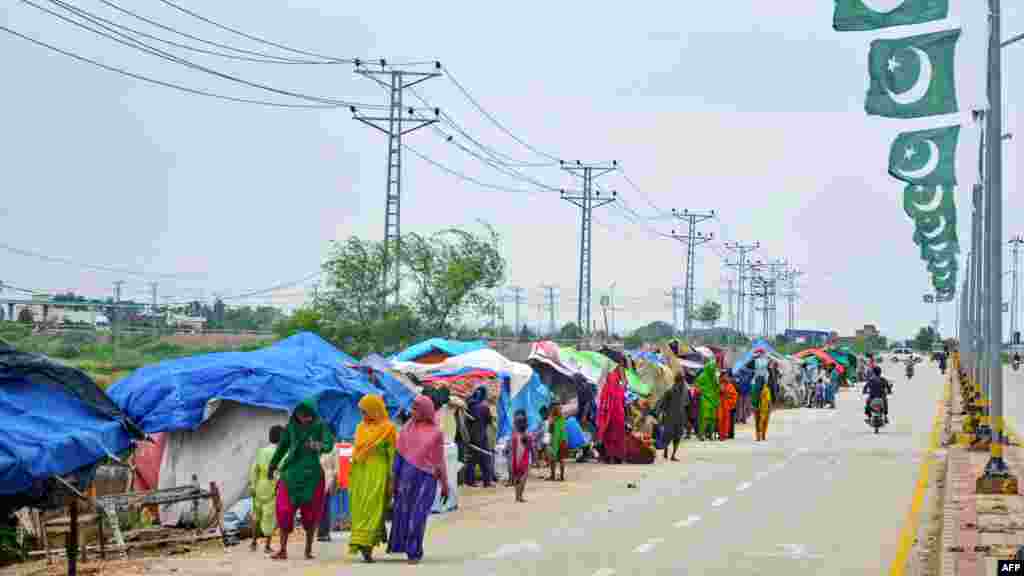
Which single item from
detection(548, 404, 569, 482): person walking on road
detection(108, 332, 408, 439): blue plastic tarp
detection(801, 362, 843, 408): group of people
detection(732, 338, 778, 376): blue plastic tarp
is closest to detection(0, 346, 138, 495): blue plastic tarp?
Result: detection(108, 332, 408, 439): blue plastic tarp

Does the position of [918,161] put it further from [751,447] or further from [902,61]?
[751,447]

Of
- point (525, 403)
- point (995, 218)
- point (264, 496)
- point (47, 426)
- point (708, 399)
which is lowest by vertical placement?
point (264, 496)

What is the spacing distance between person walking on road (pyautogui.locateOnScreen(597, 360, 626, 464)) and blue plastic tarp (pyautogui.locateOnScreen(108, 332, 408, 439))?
33.0 feet

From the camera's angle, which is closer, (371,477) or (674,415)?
(371,477)

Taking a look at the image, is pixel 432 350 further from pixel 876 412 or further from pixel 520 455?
pixel 876 412

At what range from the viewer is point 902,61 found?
75.2 feet

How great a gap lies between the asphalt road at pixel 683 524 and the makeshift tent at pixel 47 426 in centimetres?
158

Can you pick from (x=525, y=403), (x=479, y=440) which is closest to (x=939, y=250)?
(x=525, y=403)

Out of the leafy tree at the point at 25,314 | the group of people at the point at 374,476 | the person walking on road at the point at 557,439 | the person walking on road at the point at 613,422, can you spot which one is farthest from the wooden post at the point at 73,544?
the leafy tree at the point at 25,314

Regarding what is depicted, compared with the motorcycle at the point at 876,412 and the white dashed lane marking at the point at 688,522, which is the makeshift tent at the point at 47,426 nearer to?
the white dashed lane marking at the point at 688,522

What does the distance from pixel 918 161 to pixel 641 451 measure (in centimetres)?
854

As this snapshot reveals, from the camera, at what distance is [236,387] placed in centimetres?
2008

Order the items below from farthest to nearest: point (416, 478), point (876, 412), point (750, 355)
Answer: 1. point (750, 355)
2. point (876, 412)
3. point (416, 478)

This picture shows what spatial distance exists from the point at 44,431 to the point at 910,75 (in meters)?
13.3
